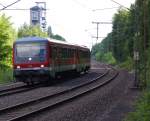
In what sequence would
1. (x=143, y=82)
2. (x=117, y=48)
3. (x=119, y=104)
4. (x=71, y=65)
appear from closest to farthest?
(x=119, y=104), (x=143, y=82), (x=71, y=65), (x=117, y=48)

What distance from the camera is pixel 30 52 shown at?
32.1m

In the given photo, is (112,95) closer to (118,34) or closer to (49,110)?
(49,110)

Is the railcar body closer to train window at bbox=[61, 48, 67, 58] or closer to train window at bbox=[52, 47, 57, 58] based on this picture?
train window at bbox=[52, 47, 57, 58]

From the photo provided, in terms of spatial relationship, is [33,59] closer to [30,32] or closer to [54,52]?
[54,52]

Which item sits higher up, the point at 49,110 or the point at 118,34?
the point at 118,34

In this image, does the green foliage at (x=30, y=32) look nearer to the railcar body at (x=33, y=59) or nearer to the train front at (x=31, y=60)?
the railcar body at (x=33, y=59)

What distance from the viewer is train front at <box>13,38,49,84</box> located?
31750 millimetres

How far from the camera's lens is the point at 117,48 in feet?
357

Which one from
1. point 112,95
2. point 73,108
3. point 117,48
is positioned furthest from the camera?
point 117,48

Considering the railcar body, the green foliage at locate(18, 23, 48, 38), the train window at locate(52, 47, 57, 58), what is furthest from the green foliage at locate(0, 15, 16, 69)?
the green foliage at locate(18, 23, 48, 38)

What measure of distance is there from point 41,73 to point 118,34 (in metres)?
78.3

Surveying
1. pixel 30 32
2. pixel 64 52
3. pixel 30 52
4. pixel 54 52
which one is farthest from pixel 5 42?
pixel 30 32

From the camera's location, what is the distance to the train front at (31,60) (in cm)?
3175

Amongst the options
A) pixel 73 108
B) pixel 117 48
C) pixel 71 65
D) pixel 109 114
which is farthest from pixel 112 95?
pixel 117 48
